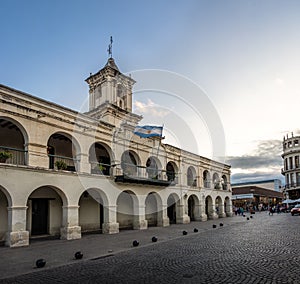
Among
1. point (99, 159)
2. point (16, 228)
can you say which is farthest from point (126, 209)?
point (16, 228)

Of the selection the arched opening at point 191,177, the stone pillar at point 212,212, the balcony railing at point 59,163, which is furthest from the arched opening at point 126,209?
the stone pillar at point 212,212

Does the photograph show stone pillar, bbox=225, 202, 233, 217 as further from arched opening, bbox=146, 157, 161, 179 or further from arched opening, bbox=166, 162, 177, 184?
arched opening, bbox=146, 157, 161, 179

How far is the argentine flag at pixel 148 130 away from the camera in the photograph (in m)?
23.6

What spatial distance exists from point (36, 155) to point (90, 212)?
8050mm

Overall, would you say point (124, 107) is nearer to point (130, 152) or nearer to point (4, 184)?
point (130, 152)

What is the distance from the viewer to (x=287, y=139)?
62719 mm

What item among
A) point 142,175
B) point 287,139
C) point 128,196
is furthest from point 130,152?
point 287,139

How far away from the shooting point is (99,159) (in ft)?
76.5

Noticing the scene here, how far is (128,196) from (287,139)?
48.7 meters

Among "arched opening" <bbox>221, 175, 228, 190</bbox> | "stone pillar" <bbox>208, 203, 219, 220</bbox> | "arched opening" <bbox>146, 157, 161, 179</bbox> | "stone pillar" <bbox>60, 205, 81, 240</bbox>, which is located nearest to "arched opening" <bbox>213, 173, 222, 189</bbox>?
"arched opening" <bbox>221, 175, 228, 190</bbox>

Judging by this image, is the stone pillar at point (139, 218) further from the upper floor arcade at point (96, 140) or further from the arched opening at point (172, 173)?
the arched opening at point (172, 173)

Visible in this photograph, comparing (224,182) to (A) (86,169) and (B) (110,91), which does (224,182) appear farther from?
(A) (86,169)

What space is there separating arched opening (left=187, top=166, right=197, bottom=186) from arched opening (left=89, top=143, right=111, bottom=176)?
39.7 feet

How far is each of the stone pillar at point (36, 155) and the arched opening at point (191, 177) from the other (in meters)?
19.2
